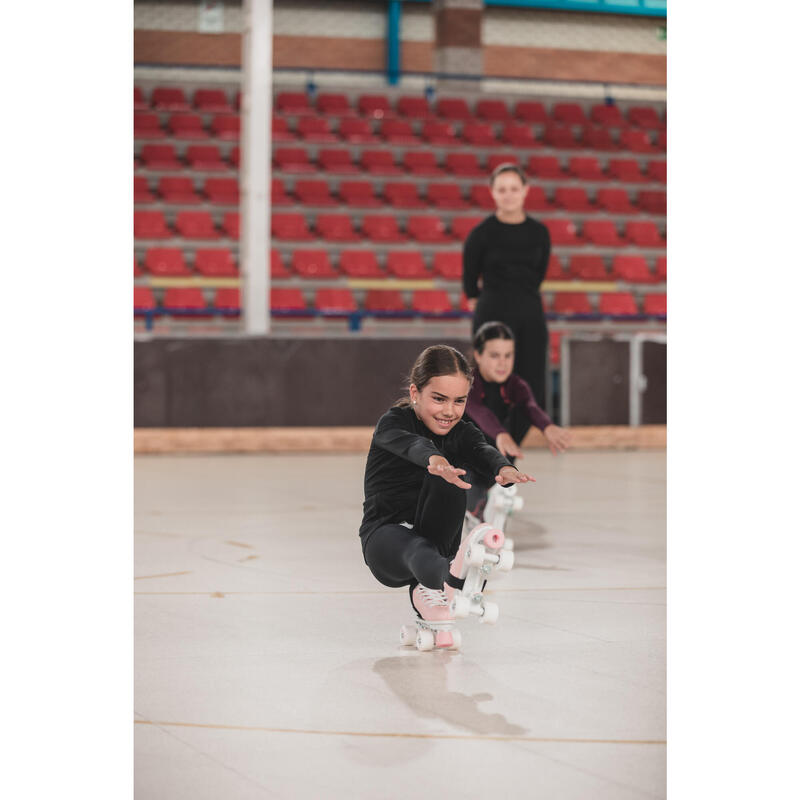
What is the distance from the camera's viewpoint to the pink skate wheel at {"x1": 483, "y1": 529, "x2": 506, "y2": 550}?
240 cm

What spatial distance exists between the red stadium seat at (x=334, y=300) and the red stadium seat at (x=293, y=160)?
2.00m

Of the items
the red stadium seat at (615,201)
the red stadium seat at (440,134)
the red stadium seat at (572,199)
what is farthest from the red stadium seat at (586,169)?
the red stadium seat at (440,134)

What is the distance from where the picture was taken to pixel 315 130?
14.4m

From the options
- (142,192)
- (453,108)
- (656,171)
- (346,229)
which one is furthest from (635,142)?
(142,192)

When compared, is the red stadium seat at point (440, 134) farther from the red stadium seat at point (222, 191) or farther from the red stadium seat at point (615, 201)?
the red stadium seat at point (222, 191)

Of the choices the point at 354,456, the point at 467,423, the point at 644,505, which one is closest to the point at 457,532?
the point at 467,423

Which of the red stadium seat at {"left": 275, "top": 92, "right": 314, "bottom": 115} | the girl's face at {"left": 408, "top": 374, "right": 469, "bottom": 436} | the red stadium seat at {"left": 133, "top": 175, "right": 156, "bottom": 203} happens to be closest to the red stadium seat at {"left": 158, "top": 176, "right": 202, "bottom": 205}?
the red stadium seat at {"left": 133, "top": 175, "right": 156, "bottom": 203}

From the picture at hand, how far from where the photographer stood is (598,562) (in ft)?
12.2

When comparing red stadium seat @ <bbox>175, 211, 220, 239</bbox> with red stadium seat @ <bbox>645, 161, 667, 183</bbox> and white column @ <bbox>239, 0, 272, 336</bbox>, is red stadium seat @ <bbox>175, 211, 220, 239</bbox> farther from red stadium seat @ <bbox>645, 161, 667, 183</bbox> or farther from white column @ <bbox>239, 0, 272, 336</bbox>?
red stadium seat @ <bbox>645, 161, 667, 183</bbox>

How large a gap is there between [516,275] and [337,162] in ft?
30.9

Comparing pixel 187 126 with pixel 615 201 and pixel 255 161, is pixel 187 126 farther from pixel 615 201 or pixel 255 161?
pixel 255 161

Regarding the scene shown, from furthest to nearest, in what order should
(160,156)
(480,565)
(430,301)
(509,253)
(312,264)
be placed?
(160,156) → (312,264) → (430,301) → (509,253) → (480,565)

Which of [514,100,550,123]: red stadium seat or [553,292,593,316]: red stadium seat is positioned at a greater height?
[514,100,550,123]: red stadium seat
